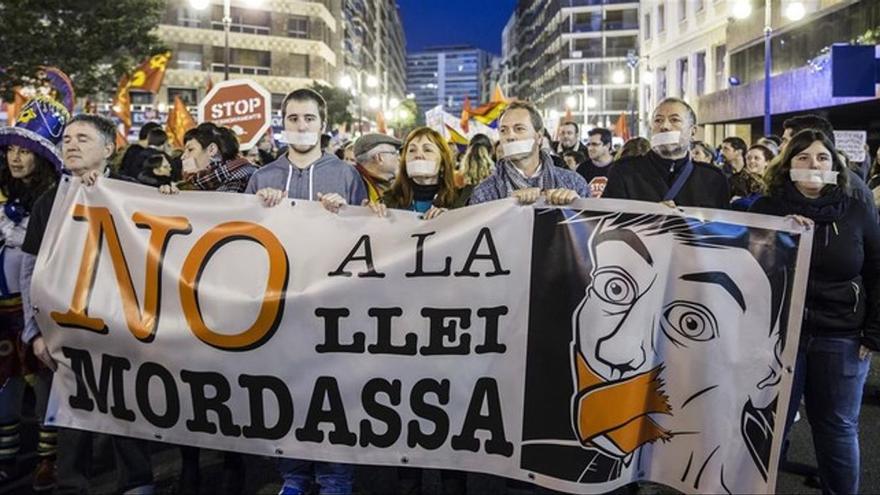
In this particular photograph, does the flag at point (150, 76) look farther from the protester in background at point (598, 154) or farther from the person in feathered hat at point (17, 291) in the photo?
the person in feathered hat at point (17, 291)

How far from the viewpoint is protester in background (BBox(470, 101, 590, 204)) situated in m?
4.17

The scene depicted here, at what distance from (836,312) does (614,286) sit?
1090mm

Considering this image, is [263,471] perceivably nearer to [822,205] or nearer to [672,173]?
[672,173]

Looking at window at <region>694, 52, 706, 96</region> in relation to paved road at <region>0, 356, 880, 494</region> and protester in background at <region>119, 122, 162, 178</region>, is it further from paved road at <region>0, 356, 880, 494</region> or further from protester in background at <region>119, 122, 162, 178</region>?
paved road at <region>0, 356, 880, 494</region>

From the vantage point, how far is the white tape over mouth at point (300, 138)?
13.6ft

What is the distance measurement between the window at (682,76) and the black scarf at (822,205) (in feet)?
128

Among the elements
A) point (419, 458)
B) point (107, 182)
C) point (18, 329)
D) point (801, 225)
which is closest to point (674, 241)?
point (801, 225)

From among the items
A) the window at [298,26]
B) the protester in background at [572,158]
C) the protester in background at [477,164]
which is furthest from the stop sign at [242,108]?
the window at [298,26]

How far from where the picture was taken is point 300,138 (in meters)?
4.15

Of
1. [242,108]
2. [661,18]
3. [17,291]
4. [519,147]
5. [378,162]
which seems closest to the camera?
[519,147]

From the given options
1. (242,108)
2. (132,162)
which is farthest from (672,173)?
(242,108)

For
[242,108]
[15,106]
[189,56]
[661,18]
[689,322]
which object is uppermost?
[661,18]

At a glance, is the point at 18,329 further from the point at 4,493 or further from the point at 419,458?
the point at 419,458

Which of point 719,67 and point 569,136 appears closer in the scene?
point 569,136
